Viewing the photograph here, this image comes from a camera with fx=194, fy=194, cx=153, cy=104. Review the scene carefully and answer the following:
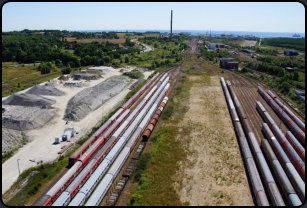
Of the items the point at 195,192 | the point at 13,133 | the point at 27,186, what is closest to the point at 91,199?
the point at 27,186

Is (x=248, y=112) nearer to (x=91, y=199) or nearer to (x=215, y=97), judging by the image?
(x=215, y=97)

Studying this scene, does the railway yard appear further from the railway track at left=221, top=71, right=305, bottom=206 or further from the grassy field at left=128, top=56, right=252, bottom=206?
the grassy field at left=128, top=56, right=252, bottom=206

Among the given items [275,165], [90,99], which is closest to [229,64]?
[90,99]

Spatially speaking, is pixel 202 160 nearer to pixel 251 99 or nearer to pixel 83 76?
pixel 251 99

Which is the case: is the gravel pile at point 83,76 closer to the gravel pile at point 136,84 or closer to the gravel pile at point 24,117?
the gravel pile at point 136,84

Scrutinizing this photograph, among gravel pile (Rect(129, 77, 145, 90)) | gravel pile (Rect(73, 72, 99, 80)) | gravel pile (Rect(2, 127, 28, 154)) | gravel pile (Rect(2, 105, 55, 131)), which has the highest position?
gravel pile (Rect(73, 72, 99, 80))

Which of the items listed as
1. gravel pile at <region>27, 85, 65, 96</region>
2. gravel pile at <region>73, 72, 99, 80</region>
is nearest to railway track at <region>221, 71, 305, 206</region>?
gravel pile at <region>27, 85, 65, 96</region>

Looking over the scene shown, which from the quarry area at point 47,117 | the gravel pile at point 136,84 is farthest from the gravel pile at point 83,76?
the gravel pile at point 136,84
